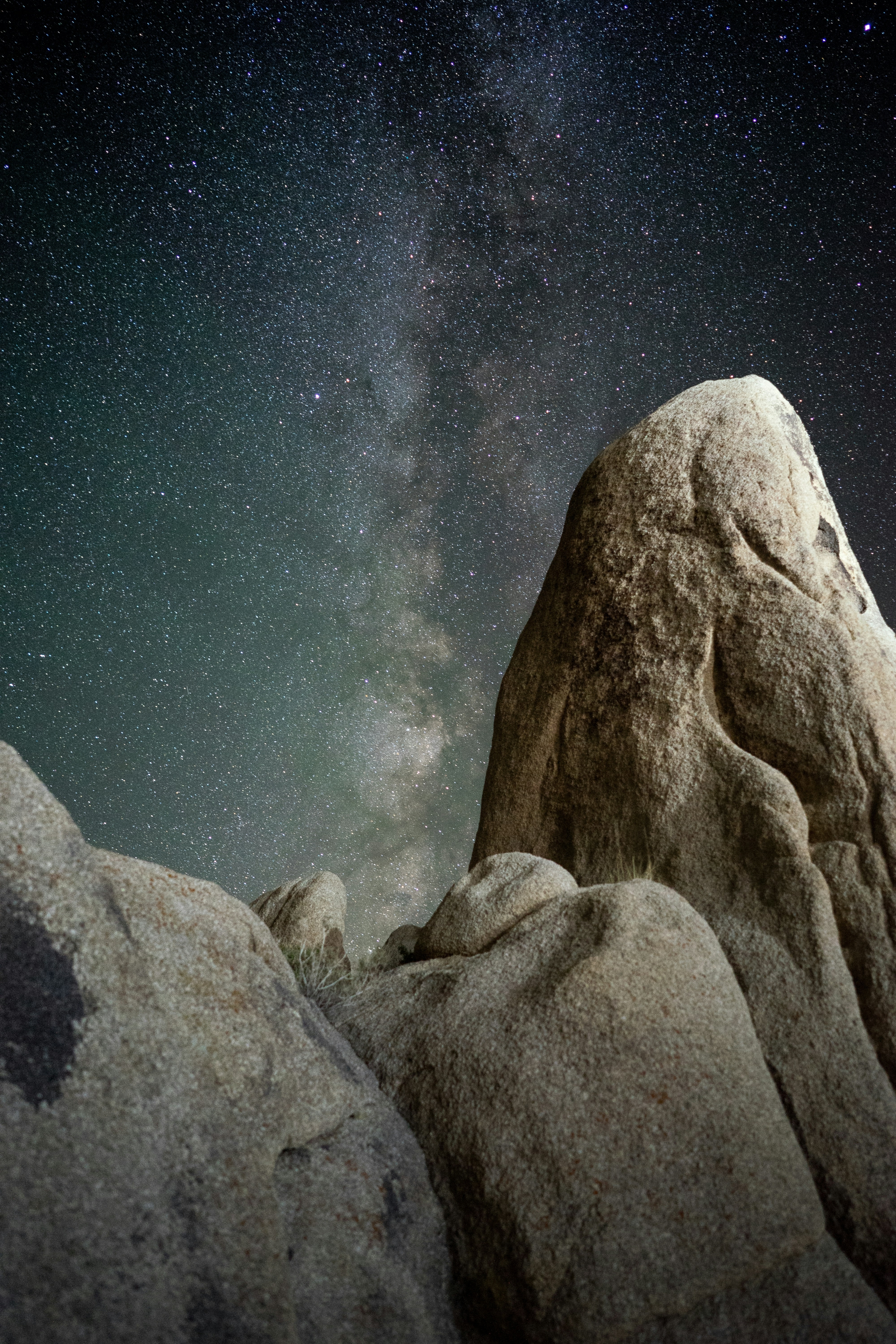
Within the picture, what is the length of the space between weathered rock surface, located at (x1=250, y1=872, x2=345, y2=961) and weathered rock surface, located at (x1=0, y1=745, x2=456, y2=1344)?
4.89m

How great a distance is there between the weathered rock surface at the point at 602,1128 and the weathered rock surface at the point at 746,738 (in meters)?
0.50

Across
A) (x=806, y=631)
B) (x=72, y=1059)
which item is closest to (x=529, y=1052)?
(x=72, y=1059)

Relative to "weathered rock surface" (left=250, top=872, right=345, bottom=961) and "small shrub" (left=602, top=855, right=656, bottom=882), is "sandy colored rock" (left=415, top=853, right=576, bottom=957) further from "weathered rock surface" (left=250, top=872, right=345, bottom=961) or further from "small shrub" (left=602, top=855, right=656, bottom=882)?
"weathered rock surface" (left=250, top=872, right=345, bottom=961)

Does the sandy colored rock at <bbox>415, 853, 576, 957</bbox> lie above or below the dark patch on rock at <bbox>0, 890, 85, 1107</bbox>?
above

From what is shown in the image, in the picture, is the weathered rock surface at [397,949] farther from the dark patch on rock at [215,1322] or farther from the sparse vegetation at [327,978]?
the dark patch on rock at [215,1322]

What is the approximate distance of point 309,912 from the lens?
9.22 metres

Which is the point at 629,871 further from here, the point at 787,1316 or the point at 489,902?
Answer: the point at 787,1316

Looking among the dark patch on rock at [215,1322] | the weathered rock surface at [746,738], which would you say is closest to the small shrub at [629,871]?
the weathered rock surface at [746,738]

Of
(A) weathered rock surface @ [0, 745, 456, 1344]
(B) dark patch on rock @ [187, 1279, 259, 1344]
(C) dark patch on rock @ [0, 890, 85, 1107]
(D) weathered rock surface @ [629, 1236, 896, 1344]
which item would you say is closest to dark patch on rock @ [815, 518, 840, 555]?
(D) weathered rock surface @ [629, 1236, 896, 1344]

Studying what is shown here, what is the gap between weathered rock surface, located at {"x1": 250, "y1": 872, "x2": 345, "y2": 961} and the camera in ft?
29.4

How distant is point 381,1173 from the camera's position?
11.7ft

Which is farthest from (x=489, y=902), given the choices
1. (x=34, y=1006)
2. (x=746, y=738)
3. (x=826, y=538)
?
(x=826, y=538)

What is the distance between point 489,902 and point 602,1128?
5.97 feet

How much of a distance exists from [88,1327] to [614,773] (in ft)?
15.4
